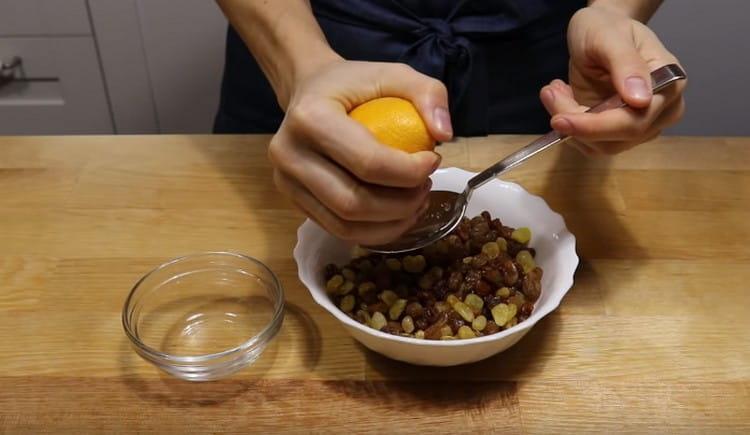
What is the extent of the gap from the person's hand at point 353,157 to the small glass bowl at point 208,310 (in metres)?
0.16

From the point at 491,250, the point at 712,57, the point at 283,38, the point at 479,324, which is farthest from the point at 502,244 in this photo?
the point at 712,57

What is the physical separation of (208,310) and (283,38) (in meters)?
0.33

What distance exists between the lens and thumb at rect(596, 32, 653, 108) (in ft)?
2.38

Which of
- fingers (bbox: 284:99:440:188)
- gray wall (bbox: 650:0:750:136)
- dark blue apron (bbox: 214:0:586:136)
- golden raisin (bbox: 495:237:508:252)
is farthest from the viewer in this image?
gray wall (bbox: 650:0:750:136)

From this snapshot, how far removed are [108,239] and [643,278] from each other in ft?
2.22

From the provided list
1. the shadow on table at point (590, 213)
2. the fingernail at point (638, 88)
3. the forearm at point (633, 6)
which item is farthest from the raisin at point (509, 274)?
the forearm at point (633, 6)

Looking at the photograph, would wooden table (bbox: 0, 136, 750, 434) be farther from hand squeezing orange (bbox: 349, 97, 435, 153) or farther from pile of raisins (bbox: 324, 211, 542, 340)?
hand squeezing orange (bbox: 349, 97, 435, 153)

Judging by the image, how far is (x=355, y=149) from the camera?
0.64 metres

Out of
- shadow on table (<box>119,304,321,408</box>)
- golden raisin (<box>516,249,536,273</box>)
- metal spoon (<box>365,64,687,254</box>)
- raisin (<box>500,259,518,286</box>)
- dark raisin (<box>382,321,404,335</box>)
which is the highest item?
metal spoon (<box>365,64,687,254</box>)

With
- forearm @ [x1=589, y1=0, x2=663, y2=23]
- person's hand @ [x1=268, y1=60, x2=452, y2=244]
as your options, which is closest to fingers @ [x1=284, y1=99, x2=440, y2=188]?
person's hand @ [x1=268, y1=60, x2=452, y2=244]

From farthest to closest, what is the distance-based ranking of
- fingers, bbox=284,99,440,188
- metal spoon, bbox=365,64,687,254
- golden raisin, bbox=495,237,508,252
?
1. golden raisin, bbox=495,237,508,252
2. metal spoon, bbox=365,64,687,254
3. fingers, bbox=284,99,440,188

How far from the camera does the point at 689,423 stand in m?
0.73

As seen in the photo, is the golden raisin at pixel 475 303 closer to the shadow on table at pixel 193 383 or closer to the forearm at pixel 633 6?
the shadow on table at pixel 193 383

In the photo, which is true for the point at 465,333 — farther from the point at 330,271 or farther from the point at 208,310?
the point at 208,310
